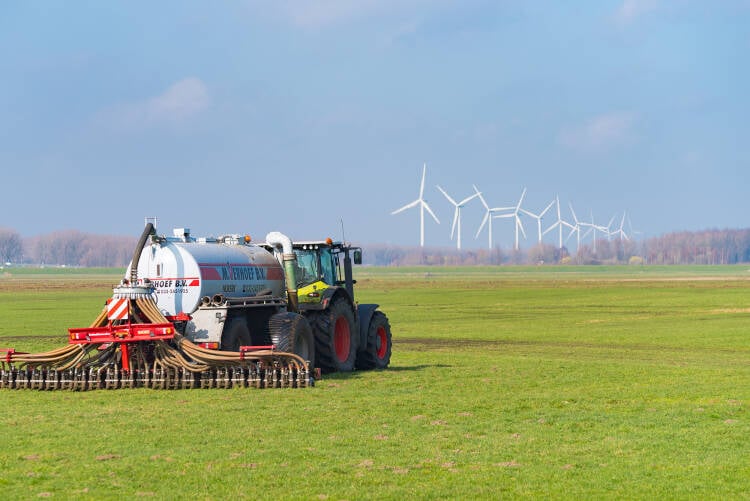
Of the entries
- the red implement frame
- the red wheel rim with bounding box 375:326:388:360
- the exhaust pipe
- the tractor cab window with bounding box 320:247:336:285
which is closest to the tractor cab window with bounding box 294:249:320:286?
the tractor cab window with bounding box 320:247:336:285

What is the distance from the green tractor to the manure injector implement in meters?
0.05

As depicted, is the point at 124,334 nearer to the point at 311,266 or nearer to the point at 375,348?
the point at 311,266

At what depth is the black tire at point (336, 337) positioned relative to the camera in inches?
1075

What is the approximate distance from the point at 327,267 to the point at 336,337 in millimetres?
2122

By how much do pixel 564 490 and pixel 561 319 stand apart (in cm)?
4460

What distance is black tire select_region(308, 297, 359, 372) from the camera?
89.6ft

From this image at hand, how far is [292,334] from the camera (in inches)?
1005

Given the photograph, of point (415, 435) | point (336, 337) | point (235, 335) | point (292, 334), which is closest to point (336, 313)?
point (336, 337)

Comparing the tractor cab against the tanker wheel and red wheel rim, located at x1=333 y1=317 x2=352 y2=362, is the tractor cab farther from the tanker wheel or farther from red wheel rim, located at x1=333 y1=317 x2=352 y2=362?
the tanker wheel

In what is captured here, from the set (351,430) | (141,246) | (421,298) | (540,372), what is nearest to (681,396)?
(540,372)

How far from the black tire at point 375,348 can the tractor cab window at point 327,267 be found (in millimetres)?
1538

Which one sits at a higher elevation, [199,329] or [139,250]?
[139,250]

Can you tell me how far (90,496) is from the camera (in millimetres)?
13055

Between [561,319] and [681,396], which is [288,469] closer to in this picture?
[681,396]
